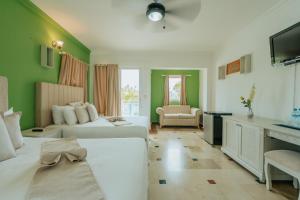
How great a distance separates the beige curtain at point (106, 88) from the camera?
5.83 metres

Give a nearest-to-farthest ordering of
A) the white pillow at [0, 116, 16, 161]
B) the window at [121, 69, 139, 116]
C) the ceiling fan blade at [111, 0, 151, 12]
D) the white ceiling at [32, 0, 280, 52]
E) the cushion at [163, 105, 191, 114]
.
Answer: the white pillow at [0, 116, 16, 161], the ceiling fan blade at [111, 0, 151, 12], the white ceiling at [32, 0, 280, 52], the window at [121, 69, 139, 116], the cushion at [163, 105, 191, 114]

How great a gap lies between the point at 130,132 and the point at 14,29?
2.24m

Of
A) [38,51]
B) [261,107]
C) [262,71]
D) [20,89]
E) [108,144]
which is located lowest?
[108,144]

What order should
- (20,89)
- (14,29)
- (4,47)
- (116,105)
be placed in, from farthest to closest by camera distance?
(116,105)
(20,89)
(14,29)
(4,47)

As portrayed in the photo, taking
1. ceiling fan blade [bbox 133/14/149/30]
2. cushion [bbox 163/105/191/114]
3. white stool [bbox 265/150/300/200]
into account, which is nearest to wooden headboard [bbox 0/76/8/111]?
ceiling fan blade [bbox 133/14/149/30]

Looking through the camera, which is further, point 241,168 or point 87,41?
point 87,41

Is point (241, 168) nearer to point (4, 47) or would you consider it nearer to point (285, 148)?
point (285, 148)

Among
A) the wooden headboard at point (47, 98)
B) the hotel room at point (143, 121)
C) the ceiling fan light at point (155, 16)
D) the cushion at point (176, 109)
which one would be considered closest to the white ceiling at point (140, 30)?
the hotel room at point (143, 121)

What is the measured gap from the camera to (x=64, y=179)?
1.04 metres

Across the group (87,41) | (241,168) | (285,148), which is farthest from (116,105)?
(285,148)

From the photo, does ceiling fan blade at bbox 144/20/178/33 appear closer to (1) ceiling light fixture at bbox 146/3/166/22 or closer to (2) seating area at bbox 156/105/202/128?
(1) ceiling light fixture at bbox 146/3/166/22

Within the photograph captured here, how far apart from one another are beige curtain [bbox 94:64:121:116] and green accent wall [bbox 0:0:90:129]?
228 centimetres

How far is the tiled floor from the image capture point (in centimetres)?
218

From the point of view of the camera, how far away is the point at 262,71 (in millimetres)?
3350
